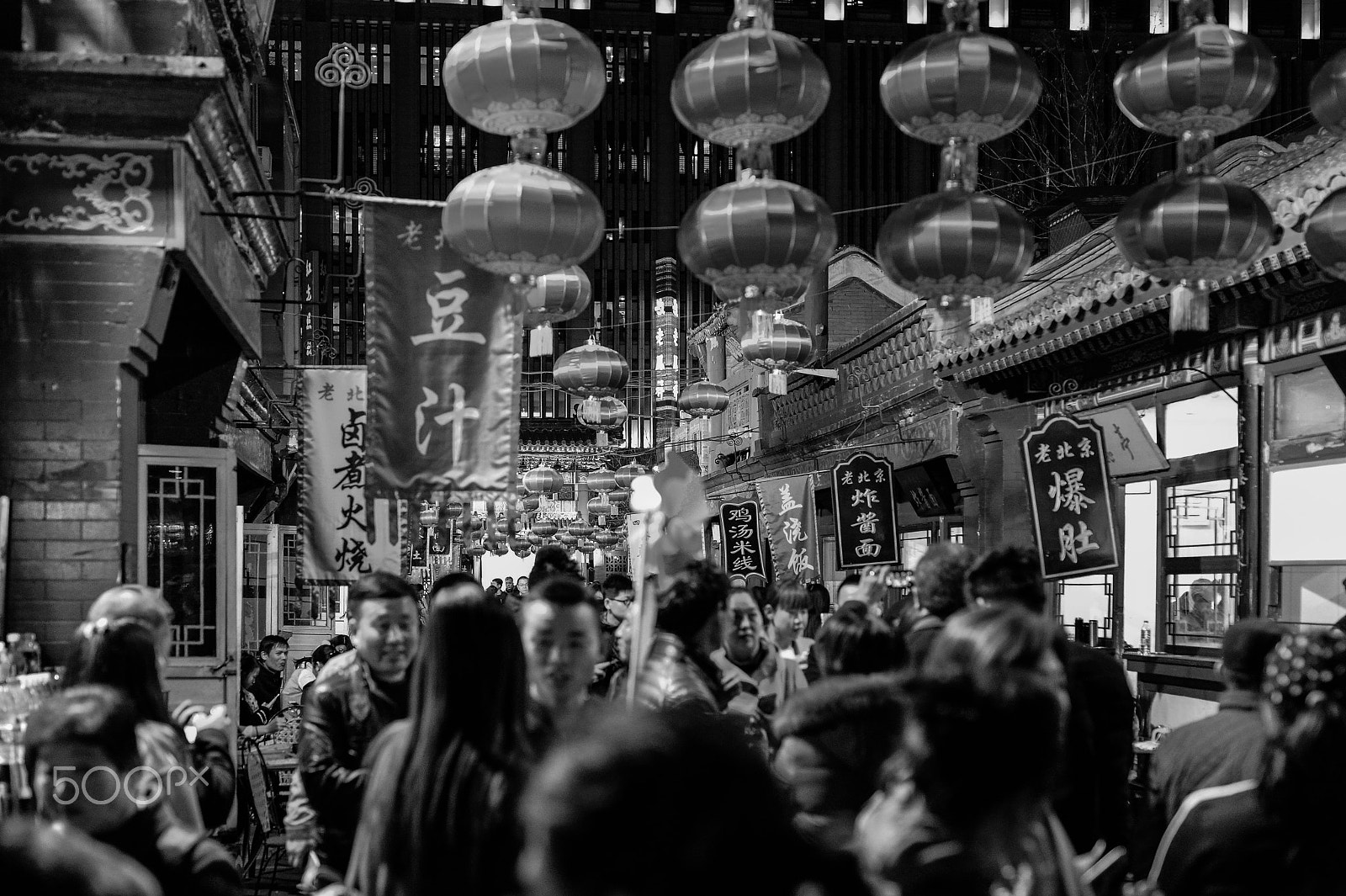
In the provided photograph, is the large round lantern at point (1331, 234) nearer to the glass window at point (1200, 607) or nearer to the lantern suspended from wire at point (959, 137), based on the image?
the lantern suspended from wire at point (959, 137)

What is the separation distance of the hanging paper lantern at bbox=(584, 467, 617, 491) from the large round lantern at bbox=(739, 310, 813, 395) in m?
14.8

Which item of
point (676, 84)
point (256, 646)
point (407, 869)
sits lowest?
point (256, 646)

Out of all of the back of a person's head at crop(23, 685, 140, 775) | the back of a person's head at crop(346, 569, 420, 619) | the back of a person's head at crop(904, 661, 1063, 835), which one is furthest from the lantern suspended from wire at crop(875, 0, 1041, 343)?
the back of a person's head at crop(904, 661, 1063, 835)

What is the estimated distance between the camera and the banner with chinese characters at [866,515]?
623 inches

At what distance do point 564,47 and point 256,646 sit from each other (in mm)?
13123

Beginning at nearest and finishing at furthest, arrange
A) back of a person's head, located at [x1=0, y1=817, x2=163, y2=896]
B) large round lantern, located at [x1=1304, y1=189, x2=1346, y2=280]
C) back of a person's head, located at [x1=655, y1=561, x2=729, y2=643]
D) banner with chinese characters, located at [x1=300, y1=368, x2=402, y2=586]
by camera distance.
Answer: back of a person's head, located at [x1=0, y1=817, x2=163, y2=896] < back of a person's head, located at [x1=655, y1=561, x2=729, y2=643] < large round lantern, located at [x1=1304, y1=189, x2=1346, y2=280] < banner with chinese characters, located at [x1=300, y1=368, x2=402, y2=586]

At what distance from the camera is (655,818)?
1.68 metres

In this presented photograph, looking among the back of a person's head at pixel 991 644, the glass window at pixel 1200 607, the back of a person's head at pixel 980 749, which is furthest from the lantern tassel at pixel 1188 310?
the back of a person's head at pixel 980 749

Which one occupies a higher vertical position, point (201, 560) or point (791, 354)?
point (791, 354)

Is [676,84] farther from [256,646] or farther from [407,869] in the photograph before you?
[256,646]

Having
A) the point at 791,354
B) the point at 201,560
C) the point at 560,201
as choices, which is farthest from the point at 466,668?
the point at 791,354

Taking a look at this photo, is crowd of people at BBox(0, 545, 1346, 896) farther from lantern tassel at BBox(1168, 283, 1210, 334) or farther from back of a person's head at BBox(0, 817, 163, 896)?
lantern tassel at BBox(1168, 283, 1210, 334)

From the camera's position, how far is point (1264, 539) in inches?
426

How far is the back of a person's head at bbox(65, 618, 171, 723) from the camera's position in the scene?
4.73 metres
